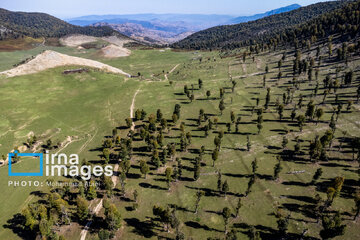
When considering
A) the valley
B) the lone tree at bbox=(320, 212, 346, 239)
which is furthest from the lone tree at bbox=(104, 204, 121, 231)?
the lone tree at bbox=(320, 212, 346, 239)

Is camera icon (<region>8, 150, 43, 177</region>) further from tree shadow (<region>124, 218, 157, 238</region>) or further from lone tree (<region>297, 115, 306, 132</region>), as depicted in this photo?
lone tree (<region>297, 115, 306, 132</region>)

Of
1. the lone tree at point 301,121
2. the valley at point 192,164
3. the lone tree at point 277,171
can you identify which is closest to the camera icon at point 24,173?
the valley at point 192,164

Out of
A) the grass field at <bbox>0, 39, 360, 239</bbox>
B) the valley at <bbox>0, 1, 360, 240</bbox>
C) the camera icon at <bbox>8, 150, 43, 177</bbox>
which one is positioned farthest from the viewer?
the camera icon at <bbox>8, 150, 43, 177</bbox>

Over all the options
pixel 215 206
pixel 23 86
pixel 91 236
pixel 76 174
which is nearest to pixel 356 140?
pixel 215 206

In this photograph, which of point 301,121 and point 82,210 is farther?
point 301,121

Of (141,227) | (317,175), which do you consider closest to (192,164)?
(141,227)

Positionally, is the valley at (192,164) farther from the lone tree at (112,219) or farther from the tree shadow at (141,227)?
the lone tree at (112,219)

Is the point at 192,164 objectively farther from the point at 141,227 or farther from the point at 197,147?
the point at 141,227

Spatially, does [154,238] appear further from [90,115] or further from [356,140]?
[90,115]

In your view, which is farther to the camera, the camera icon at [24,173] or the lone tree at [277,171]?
the camera icon at [24,173]
